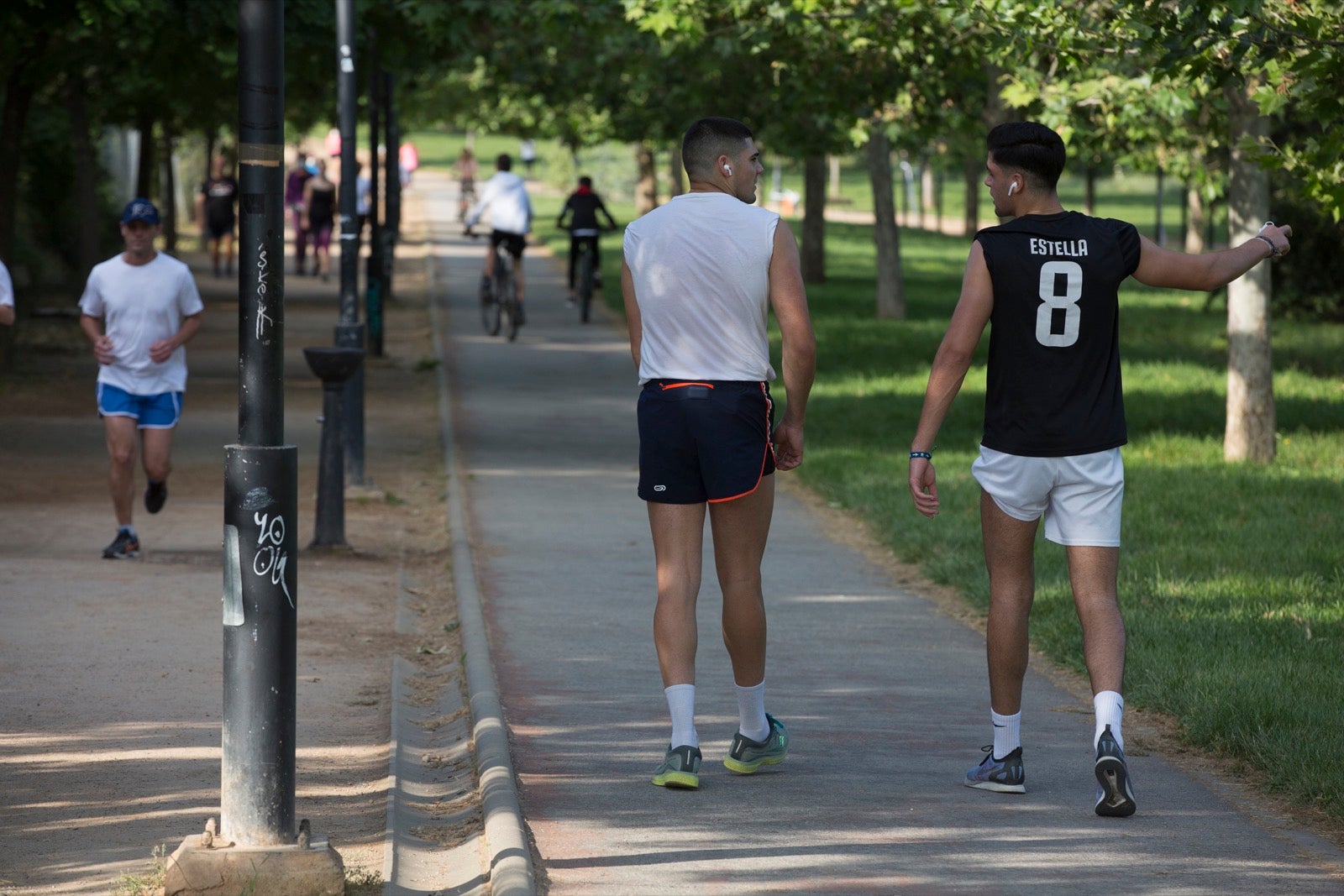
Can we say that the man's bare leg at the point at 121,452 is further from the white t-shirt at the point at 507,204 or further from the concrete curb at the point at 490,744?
the white t-shirt at the point at 507,204

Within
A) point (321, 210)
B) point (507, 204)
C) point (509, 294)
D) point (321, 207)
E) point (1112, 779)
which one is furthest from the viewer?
point (321, 210)

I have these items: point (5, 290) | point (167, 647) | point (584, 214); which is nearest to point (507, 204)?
point (584, 214)

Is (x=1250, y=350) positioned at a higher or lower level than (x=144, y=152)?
lower

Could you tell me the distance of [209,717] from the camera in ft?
21.5

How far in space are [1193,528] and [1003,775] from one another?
5.07 metres

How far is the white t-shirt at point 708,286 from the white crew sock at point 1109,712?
1364 mm

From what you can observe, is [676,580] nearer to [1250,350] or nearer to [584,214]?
[1250,350]

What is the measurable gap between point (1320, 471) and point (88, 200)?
19.8 meters

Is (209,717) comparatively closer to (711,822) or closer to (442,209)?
(711,822)

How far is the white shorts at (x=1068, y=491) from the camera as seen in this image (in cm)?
523

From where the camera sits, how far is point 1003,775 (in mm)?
5496

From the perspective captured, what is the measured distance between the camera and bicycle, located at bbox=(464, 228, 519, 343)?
21.9 m

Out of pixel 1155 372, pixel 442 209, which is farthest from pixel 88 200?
pixel 442 209

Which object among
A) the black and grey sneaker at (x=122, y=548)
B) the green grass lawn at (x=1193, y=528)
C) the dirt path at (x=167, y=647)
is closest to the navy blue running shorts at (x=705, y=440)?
the dirt path at (x=167, y=647)
